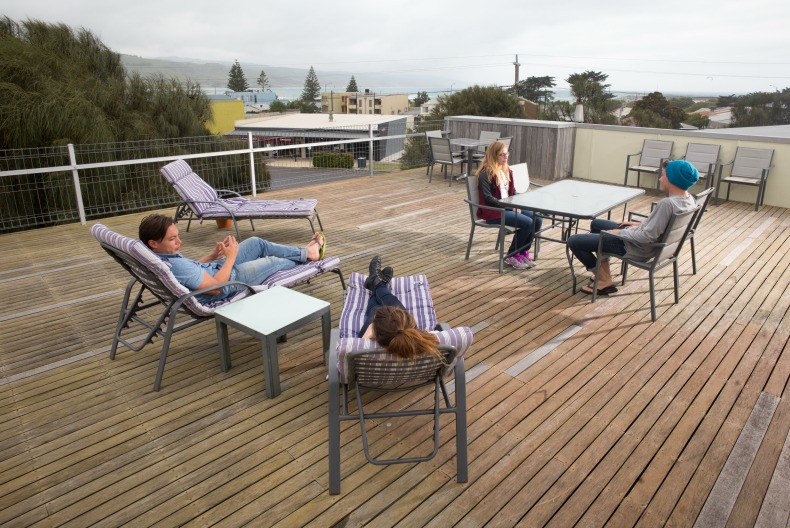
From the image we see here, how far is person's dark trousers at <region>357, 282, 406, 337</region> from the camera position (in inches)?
121

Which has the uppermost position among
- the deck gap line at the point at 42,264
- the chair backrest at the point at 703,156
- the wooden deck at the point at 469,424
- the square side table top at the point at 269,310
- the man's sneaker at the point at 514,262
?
the chair backrest at the point at 703,156

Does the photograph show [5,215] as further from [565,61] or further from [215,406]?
[565,61]

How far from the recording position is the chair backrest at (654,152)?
334 inches

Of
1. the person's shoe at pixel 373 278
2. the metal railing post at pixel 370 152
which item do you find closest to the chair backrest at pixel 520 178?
the person's shoe at pixel 373 278

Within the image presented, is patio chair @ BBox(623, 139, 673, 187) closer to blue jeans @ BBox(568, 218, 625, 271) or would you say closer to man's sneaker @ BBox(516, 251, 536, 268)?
man's sneaker @ BBox(516, 251, 536, 268)

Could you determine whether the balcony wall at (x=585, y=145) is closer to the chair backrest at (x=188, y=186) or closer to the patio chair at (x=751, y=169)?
the patio chair at (x=751, y=169)

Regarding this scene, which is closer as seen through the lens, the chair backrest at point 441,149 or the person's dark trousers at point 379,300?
the person's dark trousers at point 379,300

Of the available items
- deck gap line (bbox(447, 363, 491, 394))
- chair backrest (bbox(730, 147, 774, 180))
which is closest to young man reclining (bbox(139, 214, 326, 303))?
deck gap line (bbox(447, 363, 491, 394))

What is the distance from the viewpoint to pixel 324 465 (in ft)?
8.05

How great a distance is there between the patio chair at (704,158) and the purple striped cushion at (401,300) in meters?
6.34

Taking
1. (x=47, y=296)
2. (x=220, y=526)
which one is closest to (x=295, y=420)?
(x=220, y=526)

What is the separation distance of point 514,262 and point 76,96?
10414mm

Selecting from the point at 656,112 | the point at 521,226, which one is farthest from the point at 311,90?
the point at 521,226

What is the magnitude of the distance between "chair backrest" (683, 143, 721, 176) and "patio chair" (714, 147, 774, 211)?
0.17 metres
